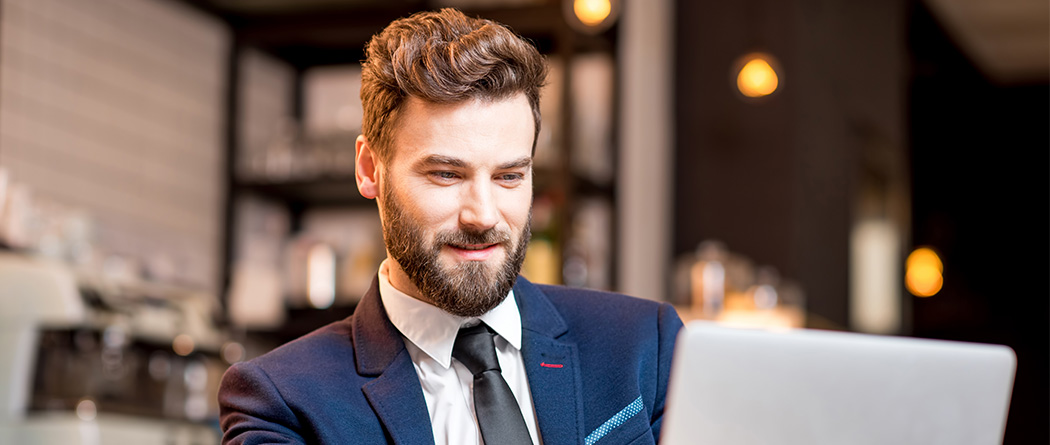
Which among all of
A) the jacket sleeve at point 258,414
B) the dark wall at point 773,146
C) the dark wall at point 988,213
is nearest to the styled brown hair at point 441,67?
the jacket sleeve at point 258,414

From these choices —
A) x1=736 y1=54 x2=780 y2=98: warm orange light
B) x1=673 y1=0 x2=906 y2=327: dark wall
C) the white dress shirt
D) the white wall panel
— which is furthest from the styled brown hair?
x1=673 y1=0 x2=906 y2=327: dark wall

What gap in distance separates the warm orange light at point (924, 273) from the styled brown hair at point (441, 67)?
22.3 feet

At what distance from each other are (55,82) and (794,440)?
325cm

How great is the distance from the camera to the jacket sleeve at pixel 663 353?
153 centimetres

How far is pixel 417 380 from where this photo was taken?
1.48 metres

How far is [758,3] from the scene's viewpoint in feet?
15.0

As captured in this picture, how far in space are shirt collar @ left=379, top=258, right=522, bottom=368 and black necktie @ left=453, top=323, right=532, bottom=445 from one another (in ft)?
0.05

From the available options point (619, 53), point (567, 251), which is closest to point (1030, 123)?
point (619, 53)

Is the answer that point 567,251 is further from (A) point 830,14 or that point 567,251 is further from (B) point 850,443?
(B) point 850,443

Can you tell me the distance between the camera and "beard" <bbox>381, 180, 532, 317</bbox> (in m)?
1.42

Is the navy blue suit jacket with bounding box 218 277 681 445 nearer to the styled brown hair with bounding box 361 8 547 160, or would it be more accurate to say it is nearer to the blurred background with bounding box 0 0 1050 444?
the styled brown hair with bounding box 361 8 547 160

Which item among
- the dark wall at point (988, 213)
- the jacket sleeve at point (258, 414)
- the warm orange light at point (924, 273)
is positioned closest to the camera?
the jacket sleeve at point (258, 414)

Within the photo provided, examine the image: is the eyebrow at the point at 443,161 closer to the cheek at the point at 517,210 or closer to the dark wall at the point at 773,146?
the cheek at the point at 517,210

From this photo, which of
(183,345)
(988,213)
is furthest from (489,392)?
(988,213)
